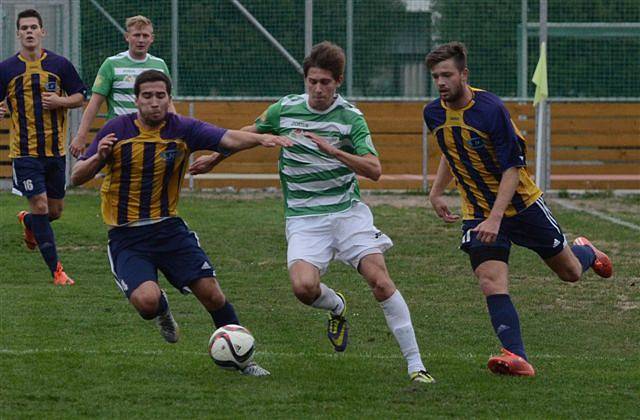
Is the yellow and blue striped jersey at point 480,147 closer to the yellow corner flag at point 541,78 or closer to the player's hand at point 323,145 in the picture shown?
the player's hand at point 323,145

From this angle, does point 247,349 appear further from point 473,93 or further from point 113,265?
point 473,93

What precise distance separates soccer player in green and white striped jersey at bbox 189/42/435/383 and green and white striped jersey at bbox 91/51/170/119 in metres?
3.75

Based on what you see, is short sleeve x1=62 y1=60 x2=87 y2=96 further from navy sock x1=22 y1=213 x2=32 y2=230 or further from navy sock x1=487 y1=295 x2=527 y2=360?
navy sock x1=487 y1=295 x2=527 y2=360

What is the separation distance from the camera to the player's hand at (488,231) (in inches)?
275

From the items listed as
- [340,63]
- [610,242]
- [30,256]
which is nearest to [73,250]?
[30,256]

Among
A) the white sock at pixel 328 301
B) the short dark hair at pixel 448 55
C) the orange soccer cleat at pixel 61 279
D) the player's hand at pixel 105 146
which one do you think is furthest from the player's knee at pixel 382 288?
the orange soccer cleat at pixel 61 279

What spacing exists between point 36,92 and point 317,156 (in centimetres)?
454

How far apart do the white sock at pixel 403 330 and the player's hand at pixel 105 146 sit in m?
1.70

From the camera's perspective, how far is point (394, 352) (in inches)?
312

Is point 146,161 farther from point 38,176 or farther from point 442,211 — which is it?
point 38,176

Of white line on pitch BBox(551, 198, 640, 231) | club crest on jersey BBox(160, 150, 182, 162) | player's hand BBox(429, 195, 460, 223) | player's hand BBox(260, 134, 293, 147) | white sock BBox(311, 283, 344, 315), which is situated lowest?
white line on pitch BBox(551, 198, 640, 231)

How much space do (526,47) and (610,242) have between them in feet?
23.2

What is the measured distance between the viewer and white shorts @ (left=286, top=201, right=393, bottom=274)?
7320 millimetres

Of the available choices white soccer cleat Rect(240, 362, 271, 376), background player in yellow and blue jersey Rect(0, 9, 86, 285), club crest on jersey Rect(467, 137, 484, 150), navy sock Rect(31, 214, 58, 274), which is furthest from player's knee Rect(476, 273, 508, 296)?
navy sock Rect(31, 214, 58, 274)
